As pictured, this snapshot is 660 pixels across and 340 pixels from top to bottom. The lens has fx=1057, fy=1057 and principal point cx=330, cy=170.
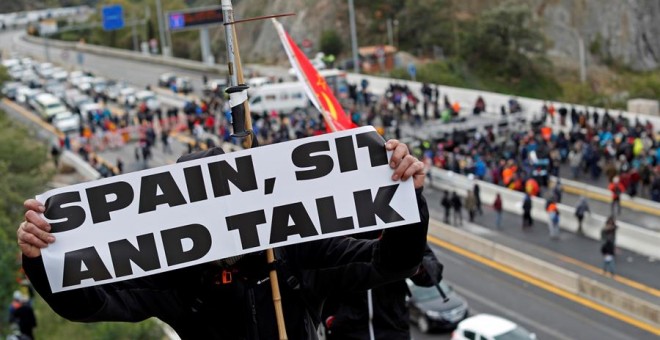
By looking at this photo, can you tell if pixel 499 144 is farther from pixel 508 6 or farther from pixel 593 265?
pixel 508 6

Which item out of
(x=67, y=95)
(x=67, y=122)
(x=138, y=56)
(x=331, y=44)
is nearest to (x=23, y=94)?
(x=67, y=95)

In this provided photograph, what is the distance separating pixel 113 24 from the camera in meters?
79.6

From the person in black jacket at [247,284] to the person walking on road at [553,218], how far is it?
77.6ft

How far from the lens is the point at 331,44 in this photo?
76.5m

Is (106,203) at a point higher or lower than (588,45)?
higher

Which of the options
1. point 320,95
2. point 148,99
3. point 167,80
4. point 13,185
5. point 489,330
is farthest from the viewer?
point 167,80

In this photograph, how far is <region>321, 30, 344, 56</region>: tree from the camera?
76.4m

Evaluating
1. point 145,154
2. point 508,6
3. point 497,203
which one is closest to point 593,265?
point 497,203

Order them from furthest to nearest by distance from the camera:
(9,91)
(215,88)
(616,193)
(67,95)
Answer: (9,91) → (67,95) → (215,88) → (616,193)

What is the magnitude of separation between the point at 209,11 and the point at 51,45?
29.1 m

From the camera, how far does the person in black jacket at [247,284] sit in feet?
13.9

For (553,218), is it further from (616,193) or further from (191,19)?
(191,19)

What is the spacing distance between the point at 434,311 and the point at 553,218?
707 centimetres

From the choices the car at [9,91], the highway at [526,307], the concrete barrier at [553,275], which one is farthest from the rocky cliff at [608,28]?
the highway at [526,307]
